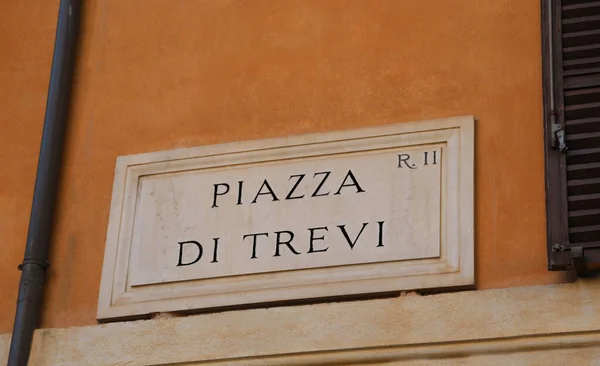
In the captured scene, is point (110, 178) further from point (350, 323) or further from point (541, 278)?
point (541, 278)

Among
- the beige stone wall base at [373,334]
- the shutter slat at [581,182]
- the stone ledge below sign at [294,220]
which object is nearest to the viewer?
the beige stone wall base at [373,334]

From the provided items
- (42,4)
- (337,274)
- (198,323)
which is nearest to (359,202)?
(337,274)

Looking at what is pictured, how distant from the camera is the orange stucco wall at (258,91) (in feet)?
23.8

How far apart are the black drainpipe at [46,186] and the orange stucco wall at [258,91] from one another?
0.22 feet

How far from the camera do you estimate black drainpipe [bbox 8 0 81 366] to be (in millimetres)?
7512

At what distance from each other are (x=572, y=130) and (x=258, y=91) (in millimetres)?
1616

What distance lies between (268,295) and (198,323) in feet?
1.13

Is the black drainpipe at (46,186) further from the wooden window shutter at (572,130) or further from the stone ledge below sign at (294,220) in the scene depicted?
the wooden window shutter at (572,130)

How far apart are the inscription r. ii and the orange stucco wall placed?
205 millimetres

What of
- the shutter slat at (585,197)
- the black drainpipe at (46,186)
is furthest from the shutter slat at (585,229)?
the black drainpipe at (46,186)

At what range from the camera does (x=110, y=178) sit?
7.88 metres

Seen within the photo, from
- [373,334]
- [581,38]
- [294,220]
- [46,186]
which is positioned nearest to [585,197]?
[581,38]

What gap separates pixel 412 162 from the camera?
7324 mm

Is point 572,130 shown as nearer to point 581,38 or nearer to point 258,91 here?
point 581,38
